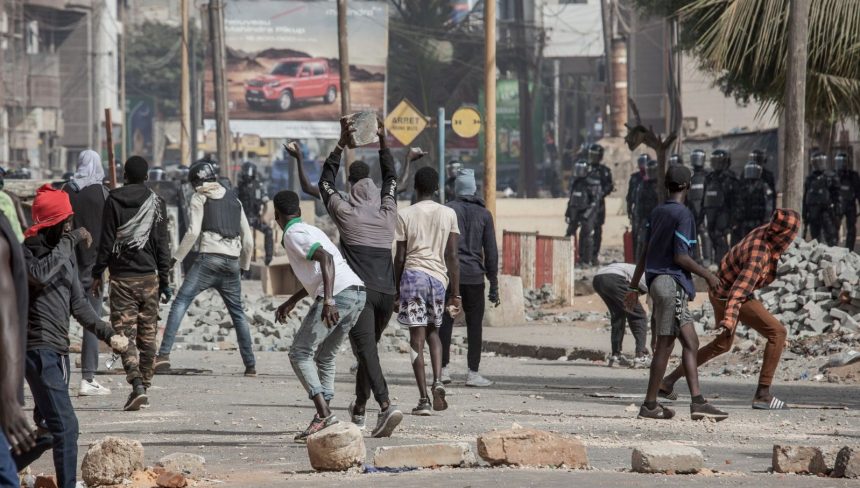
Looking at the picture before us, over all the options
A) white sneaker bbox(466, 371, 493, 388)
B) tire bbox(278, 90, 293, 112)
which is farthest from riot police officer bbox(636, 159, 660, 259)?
tire bbox(278, 90, 293, 112)

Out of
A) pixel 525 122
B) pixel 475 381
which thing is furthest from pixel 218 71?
pixel 525 122

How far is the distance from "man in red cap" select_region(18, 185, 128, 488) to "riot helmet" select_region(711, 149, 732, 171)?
1947 cm

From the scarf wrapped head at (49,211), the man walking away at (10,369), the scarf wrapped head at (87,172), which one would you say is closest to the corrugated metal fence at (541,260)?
the scarf wrapped head at (87,172)

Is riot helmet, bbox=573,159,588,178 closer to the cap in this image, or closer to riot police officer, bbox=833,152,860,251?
riot police officer, bbox=833,152,860,251

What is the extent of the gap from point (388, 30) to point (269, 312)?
3796 cm

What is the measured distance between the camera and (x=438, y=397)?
408 inches

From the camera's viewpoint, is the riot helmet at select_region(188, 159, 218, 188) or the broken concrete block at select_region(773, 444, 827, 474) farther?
the riot helmet at select_region(188, 159, 218, 188)

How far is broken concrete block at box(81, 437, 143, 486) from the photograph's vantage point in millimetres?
7359

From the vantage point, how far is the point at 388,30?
55844 mm

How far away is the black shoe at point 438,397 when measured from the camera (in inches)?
407

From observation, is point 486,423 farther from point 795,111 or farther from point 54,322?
point 795,111

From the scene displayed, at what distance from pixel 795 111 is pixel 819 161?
9.46m

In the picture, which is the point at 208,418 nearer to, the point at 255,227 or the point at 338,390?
the point at 338,390

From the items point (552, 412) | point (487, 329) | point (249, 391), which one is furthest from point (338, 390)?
point (487, 329)
